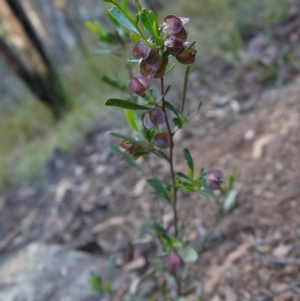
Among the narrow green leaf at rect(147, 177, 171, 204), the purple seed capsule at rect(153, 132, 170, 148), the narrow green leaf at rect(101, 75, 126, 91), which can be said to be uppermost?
the narrow green leaf at rect(101, 75, 126, 91)

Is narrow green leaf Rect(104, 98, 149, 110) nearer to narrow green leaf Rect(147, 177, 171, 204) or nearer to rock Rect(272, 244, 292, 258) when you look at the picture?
narrow green leaf Rect(147, 177, 171, 204)

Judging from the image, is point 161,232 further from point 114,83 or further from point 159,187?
point 114,83

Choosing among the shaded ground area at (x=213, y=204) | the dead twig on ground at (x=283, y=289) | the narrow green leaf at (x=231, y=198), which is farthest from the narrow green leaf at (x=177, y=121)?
the dead twig on ground at (x=283, y=289)

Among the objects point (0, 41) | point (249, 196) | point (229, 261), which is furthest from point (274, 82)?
point (0, 41)

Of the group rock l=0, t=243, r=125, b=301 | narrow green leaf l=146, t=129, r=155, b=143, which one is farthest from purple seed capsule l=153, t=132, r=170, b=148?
rock l=0, t=243, r=125, b=301

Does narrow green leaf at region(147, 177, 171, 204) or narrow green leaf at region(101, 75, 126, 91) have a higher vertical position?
narrow green leaf at region(101, 75, 126, 91)

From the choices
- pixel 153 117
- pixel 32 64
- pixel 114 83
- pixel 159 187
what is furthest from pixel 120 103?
pixel 32 64
